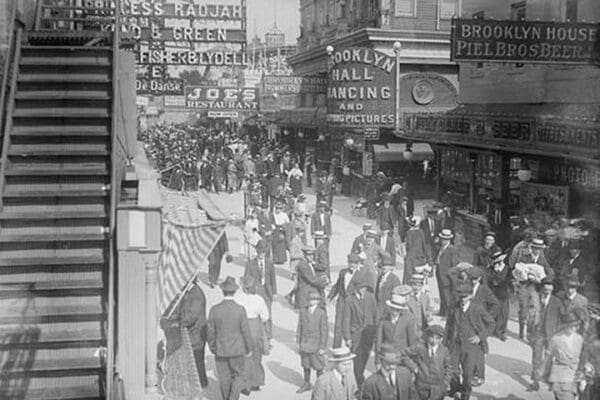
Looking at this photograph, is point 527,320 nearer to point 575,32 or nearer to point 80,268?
point 575,32

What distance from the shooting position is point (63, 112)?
964 centimetres

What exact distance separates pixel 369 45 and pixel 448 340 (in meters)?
20.9

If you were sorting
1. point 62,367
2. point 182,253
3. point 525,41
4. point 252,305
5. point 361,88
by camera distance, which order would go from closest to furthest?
point 62,367, point 182,253, point 252,305, point 525,41, point 361,88

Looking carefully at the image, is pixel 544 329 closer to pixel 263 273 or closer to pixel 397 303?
pixel 397 303

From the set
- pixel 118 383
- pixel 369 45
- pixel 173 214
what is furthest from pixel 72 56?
pixel 369 45

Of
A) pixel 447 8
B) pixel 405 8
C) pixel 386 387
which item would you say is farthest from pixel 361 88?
pixel 386 387

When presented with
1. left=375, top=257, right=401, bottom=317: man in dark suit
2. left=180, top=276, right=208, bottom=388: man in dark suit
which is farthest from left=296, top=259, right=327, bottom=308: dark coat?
left=180, top=276, right=208, bottom=388: man in dark suit

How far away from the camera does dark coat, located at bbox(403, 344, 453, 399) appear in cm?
761

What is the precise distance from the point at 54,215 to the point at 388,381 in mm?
4191

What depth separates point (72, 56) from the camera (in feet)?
35.1

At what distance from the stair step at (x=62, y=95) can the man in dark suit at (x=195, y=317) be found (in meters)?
2.78

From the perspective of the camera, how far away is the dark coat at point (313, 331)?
9.50 m

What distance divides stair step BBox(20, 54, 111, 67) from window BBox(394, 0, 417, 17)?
19599mm

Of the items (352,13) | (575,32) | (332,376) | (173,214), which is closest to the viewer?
(332,376)
